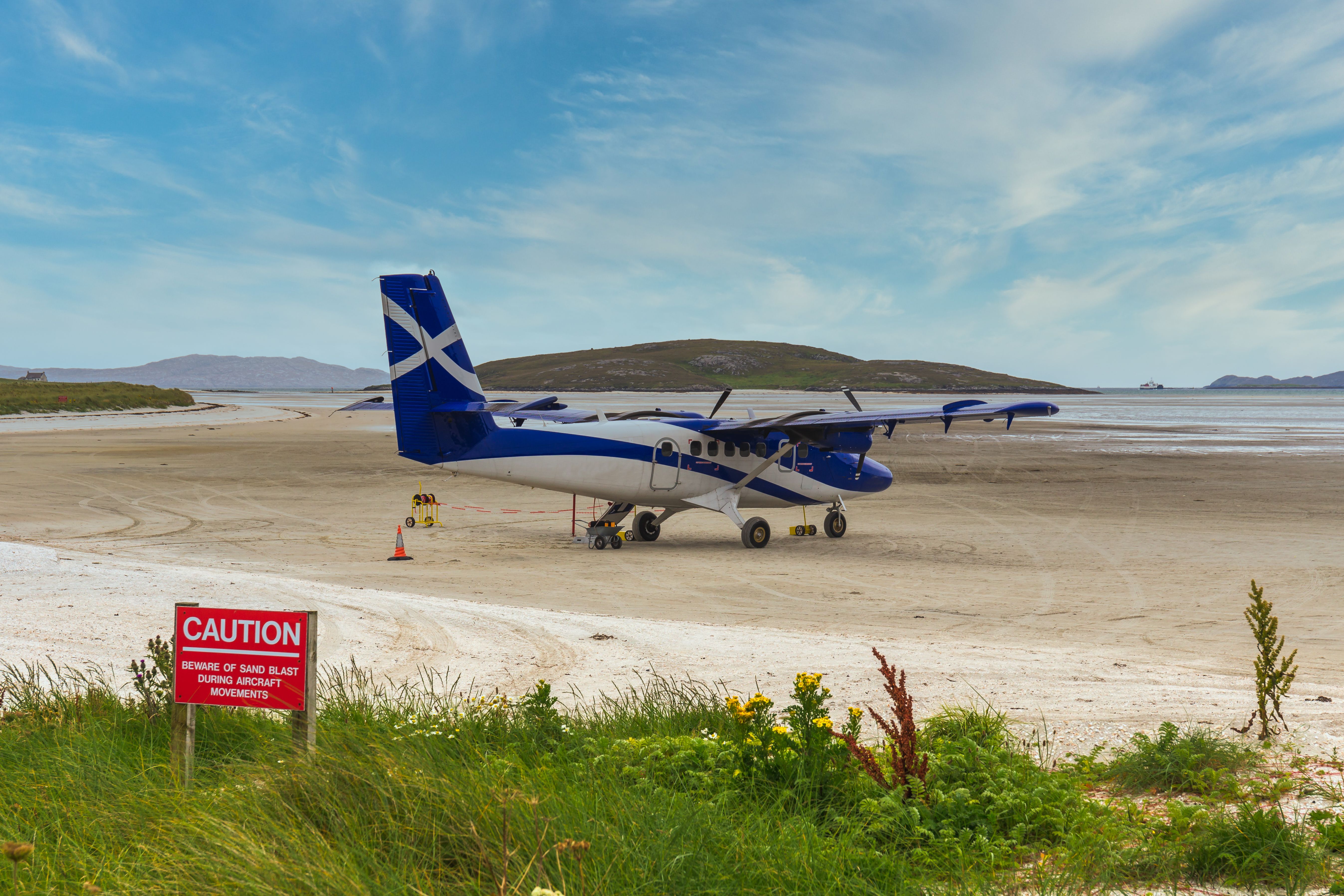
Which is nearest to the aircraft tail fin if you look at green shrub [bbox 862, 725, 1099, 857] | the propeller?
the propeller

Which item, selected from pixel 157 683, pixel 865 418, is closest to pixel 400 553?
pixel 865 418

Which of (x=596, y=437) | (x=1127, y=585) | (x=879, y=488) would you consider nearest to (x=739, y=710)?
(x=1127, y=585)

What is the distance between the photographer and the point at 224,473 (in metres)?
30.9

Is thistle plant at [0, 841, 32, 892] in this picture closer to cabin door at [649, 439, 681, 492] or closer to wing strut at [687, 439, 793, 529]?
cabin door at [649, 439, 681, 492]

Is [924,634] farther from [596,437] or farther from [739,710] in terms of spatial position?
[596,437]

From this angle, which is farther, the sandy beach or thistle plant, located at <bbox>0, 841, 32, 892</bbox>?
the sandy beach

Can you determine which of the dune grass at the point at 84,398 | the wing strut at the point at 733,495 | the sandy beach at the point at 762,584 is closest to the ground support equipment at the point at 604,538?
the sandy beach at the point at 762,584

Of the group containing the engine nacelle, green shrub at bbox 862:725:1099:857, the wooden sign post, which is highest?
the engine nacelle

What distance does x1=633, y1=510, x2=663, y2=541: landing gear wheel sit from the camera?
1947 centimetres

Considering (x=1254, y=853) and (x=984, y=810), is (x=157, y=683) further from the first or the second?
(x=1254, y=853)

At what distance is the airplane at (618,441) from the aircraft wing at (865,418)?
0.15ft

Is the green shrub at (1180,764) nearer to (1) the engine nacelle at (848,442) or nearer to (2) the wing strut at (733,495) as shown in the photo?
(2) the wing strut at (733,495)

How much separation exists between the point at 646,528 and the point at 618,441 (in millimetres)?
2307

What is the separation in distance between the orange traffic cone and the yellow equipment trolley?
4.11m
